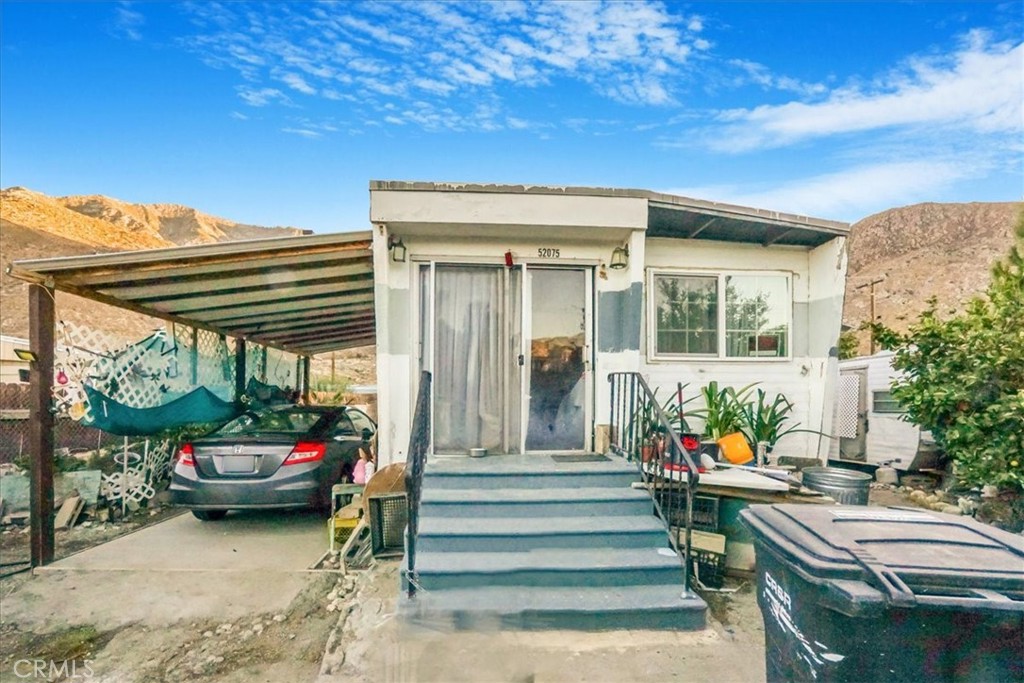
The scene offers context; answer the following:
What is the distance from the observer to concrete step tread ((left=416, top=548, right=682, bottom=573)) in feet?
12.8

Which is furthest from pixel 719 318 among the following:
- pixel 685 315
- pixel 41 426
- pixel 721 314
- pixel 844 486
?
pixel 41 426

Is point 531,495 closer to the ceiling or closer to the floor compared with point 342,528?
closer to the ceiling

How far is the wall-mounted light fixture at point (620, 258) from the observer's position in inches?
233

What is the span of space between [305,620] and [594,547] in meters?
2.22

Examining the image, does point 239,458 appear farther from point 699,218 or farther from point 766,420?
point 766,420

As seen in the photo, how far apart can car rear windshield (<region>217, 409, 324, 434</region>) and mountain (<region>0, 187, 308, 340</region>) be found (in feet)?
7.47

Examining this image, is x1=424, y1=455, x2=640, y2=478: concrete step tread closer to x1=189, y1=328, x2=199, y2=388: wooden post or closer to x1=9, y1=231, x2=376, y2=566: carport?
x1=9, y1=231, x2=376, y2=566: carport

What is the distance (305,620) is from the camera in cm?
397

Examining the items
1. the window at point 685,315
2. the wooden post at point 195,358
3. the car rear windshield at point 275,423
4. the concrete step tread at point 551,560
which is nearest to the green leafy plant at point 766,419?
the window at point 685,315

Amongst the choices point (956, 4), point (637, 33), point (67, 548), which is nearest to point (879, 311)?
point (956, 4)

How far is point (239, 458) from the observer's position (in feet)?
19.1

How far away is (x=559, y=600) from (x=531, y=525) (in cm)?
68

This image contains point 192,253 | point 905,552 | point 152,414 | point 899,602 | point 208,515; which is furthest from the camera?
point 152,414

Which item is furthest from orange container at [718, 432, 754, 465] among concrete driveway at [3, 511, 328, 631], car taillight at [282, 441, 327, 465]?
car taillight at [282, 441, 327, 465]
